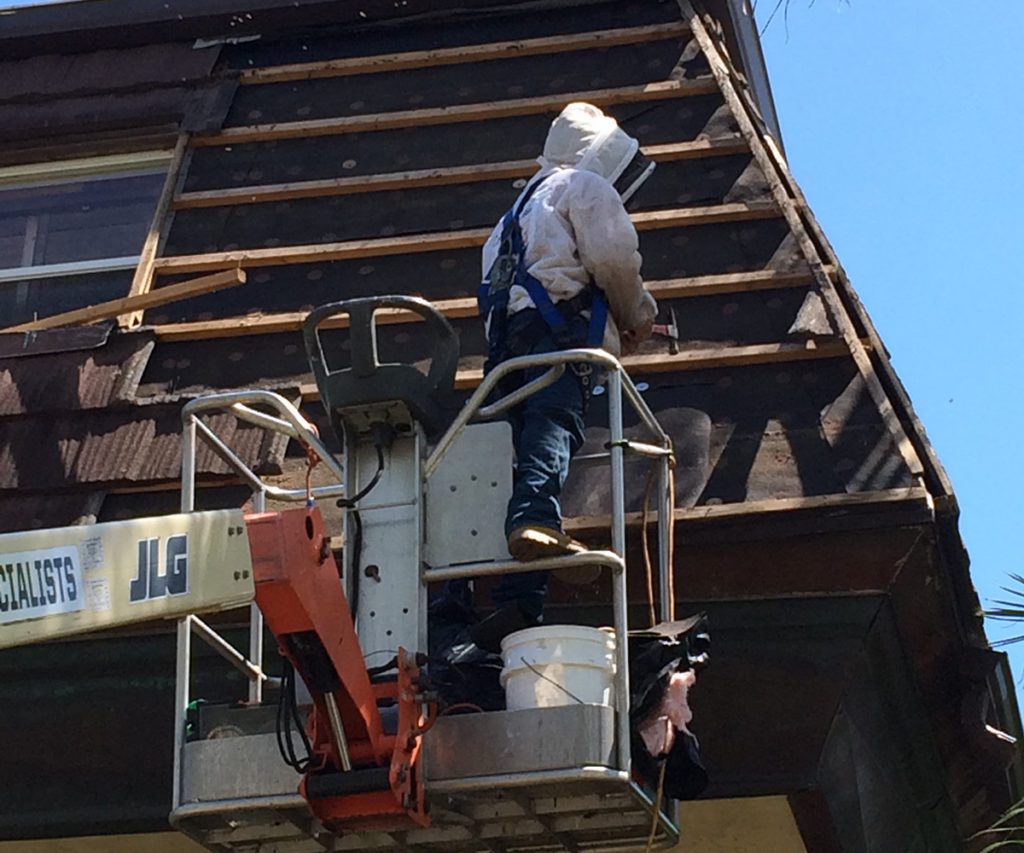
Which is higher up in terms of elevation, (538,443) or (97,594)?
(538,443)

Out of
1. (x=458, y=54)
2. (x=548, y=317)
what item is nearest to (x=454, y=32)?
(x=458, y=54)

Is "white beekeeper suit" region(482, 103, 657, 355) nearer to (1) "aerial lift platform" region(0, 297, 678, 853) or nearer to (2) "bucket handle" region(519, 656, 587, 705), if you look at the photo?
(1) "aerial lift platform" region(0, 297, 678, 853)

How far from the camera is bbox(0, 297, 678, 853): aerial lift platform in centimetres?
457

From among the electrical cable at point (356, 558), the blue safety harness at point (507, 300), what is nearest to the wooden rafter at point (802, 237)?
the blue safety harness at point (507, 300)

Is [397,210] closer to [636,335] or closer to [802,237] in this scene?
[802,237]

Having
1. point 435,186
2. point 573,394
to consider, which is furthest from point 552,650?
point 435,186

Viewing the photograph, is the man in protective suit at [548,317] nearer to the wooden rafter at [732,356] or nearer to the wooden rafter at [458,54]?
the wooden rafter at [732,356]

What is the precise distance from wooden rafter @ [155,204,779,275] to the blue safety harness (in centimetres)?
146

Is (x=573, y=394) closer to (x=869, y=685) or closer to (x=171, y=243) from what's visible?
(x=869, y=685)

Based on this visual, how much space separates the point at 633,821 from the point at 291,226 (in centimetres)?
385

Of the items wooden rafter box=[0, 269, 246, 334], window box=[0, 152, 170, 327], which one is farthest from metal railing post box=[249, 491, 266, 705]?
window box=[0, 152, 170, 327]

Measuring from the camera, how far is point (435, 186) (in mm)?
8258

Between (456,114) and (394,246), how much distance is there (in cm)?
98

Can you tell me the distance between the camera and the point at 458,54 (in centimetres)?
899
